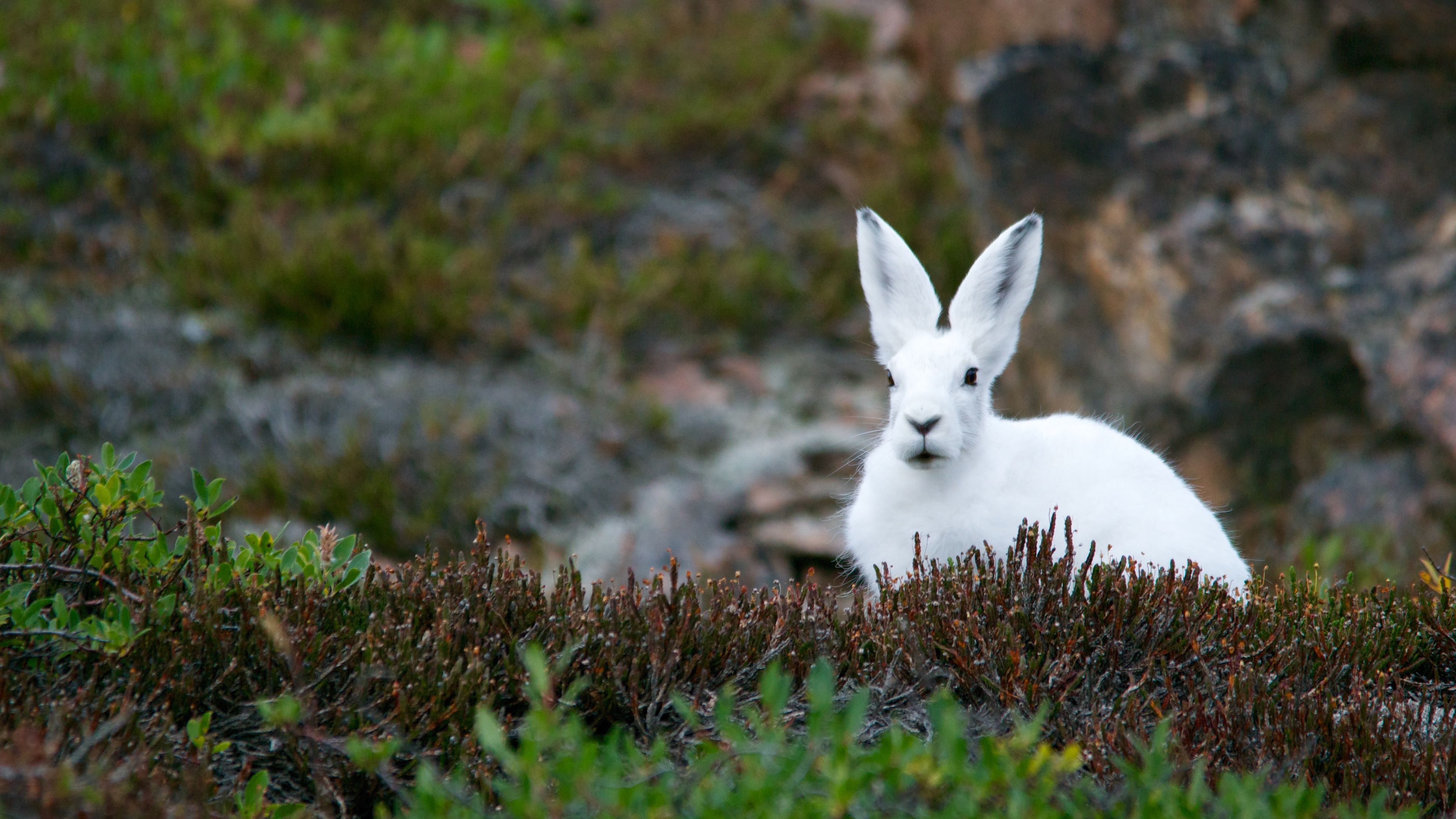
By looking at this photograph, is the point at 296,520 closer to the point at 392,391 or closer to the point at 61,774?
the point at 392,391

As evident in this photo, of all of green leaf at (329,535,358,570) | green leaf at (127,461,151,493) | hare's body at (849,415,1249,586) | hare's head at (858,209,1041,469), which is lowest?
green leaf at (329,535,358,570)

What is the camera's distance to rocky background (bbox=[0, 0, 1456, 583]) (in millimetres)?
6062

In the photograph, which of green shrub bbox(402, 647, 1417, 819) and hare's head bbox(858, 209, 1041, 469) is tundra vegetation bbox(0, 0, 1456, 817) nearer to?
green shrub bbox(402, 647, 1417, 819)

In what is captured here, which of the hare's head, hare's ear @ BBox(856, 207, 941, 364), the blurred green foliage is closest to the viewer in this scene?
the hare's head

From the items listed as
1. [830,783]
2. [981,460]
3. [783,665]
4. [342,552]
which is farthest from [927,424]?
[342,552]

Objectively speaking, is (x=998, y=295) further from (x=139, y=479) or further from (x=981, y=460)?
(x=139, y=479)

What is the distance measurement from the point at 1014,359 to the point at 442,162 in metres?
4.30

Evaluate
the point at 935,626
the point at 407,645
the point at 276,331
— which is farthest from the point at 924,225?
the point at 407,645

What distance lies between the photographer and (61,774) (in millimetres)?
2066

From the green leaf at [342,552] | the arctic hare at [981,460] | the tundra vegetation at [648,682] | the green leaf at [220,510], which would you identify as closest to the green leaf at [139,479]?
the tundra vegetation at [648,682]

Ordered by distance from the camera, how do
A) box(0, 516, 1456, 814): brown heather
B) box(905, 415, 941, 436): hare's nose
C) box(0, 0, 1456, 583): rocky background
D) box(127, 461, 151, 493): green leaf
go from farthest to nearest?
box(0, 0, 1456, 583): rocky background
box(905, 415, 941, 436): hare's nose
box(127, 461, 151, 493): green leaf
box(0, 516, 1456, 814): brown heather

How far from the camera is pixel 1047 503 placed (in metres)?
3.69

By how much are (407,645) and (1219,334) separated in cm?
500

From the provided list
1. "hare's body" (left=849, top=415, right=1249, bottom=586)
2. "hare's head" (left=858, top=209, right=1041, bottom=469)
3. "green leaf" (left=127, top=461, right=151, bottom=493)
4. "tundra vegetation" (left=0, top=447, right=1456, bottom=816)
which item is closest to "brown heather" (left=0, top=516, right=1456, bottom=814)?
"tundra vegetation" (left=0, top=447, right=1456, bottom=816)
